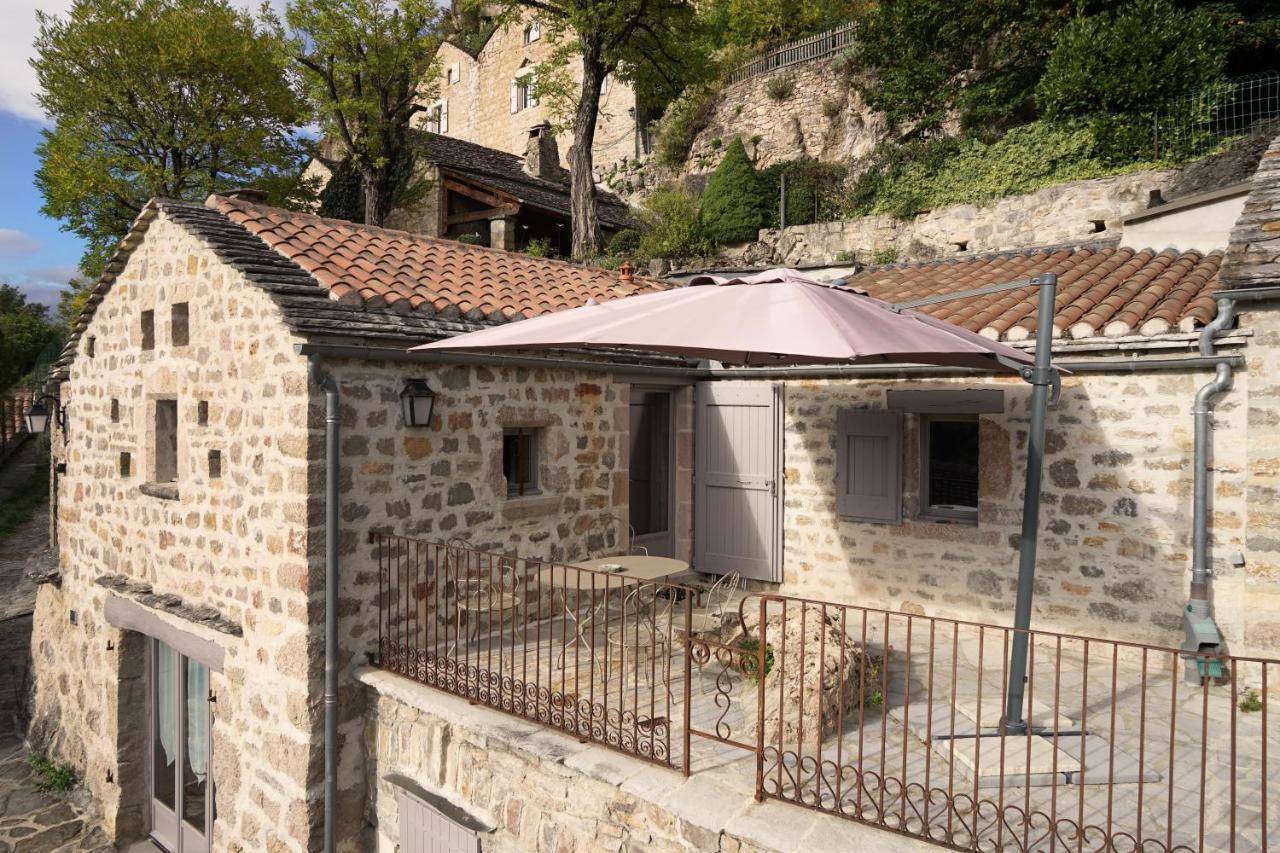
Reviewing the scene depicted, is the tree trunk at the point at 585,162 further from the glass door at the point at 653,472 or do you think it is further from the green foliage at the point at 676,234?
the glass door at the point at 653,472

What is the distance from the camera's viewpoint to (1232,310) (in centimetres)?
550

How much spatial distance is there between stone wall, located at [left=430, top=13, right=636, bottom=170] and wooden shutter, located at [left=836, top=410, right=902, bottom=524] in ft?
75.1

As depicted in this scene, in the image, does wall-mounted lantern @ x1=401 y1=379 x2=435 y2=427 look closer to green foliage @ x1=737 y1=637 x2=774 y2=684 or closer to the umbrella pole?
green foliage @ x1=737 y1=637 x2=774 y2=684

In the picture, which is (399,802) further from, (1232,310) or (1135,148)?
(1135,148)

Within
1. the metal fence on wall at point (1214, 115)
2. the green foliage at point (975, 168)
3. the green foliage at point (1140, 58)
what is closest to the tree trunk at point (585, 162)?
the green foliage at point (975, 168)

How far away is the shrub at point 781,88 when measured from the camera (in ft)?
71.6

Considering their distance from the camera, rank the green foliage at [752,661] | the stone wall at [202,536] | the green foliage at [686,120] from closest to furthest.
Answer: the green foliage at [752,661], the stone wall at [202,536], the green foliage at [686,120]

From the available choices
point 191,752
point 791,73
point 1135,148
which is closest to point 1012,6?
point 1135,148

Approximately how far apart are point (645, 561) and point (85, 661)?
20.7 ft

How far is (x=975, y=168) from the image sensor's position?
14906mm

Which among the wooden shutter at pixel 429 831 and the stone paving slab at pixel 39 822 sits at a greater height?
the wooden shutter at pixel 429 831

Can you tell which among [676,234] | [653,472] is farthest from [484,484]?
[676,234]

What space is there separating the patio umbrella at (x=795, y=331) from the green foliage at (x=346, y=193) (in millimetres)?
17725

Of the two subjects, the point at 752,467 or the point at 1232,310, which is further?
the point at 752,467
